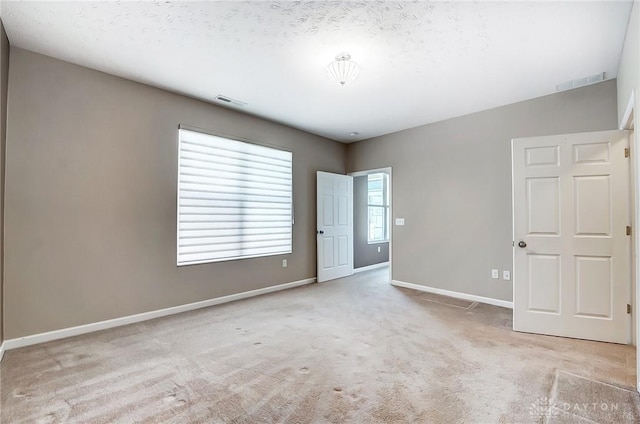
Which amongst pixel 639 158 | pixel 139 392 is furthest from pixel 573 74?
pixel 139 392

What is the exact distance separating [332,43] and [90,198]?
2861 mm

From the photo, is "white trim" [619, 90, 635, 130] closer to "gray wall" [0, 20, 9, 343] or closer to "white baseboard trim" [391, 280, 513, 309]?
"white baseboard trim" [391, 280, 513, 309]

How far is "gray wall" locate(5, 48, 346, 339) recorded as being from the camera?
8.81 ft

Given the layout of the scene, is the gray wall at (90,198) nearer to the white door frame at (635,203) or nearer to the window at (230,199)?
the window at (230,199)

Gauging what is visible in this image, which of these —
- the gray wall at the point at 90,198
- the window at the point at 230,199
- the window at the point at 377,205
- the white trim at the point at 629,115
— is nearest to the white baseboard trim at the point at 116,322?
the gray wall at the point at 90,198

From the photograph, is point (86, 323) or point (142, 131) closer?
point (86, 323)

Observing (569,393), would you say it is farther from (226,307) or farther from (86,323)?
(86,323)

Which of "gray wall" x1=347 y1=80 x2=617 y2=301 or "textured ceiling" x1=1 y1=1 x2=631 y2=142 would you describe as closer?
"textured ceiling" x1=1 y1=1 x2=631 y2=142

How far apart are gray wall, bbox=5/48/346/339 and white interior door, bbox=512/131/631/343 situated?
12.2ft

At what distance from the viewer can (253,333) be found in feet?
9.91

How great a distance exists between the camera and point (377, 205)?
7371 millimetres

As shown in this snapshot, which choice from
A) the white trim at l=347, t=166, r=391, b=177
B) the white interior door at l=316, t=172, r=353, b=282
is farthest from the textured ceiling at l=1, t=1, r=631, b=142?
the white interior door at l=316, t=172, r=353, b=282

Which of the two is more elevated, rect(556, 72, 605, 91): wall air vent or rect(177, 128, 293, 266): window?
rect(556, 72, 605, 91): wall air vent

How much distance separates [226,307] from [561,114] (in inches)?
189
